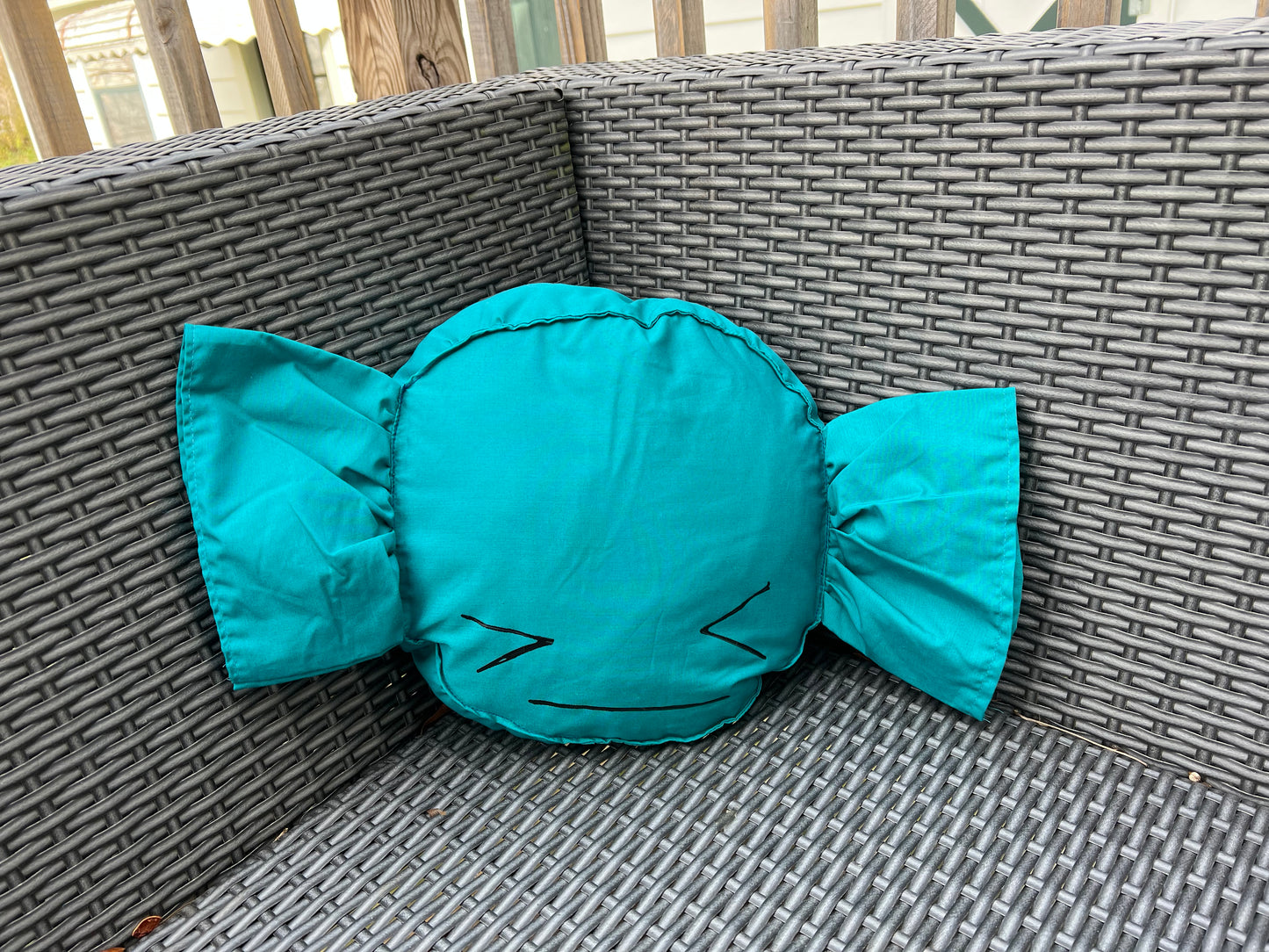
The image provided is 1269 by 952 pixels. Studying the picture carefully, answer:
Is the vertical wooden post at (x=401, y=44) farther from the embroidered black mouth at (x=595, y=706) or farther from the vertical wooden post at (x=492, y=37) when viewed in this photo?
the embroidered black mouth at (x=595, y=706)

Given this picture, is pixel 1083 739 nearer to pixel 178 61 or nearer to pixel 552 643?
pixel 552 643

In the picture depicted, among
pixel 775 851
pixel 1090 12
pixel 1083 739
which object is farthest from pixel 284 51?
pixel 1083 739

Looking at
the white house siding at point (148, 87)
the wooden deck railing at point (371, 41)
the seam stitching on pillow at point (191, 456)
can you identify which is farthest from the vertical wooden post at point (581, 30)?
the white house siding at point (148, 87)

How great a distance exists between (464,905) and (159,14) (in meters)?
1.16

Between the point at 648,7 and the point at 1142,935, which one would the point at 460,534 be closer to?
the point at 1142,935

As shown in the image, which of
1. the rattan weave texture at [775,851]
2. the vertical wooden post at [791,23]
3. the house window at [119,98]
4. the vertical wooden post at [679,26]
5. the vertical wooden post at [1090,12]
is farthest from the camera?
the house window at [119,98]

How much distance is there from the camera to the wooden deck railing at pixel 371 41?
1.18 m

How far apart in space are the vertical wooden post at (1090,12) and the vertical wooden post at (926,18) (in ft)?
0.47

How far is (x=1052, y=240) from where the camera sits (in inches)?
31.1

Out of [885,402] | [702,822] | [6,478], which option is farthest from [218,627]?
[885,402]

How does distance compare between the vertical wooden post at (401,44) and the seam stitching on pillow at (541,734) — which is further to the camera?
the vertical wooden post at (401,44)

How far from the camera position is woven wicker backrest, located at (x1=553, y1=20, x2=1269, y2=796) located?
72cm

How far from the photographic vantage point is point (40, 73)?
121 centimetres

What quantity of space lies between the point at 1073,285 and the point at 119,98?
4586mm
